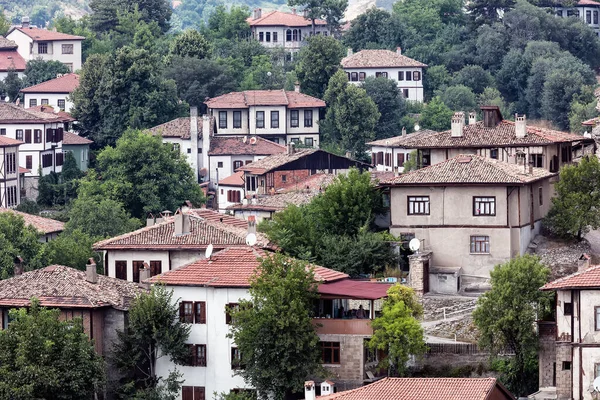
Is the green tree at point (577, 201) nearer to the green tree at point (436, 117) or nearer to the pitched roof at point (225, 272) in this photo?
the pitched roof at point (225, 272)

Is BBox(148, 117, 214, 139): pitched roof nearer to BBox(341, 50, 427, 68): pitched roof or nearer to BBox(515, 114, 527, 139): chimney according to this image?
BBox(341, 50, 427, 68): pitched roof

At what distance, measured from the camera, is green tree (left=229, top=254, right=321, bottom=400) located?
65562mm

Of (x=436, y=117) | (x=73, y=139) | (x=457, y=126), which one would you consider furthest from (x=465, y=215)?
(x=436, y=117)

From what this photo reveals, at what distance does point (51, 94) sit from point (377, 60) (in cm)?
2239

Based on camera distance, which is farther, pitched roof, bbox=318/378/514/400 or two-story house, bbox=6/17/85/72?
two-story house, bbox=6/17/85/72

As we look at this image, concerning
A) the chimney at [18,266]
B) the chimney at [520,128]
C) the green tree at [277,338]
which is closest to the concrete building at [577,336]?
the green tree at [277,338]

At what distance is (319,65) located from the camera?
128 metres

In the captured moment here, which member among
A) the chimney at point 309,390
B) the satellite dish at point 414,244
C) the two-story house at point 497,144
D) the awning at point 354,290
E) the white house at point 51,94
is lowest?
the chimney at point 309,390

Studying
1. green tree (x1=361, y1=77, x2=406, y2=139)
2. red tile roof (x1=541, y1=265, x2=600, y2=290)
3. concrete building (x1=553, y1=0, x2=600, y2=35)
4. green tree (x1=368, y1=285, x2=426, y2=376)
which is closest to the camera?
red tile roof (x1=541, y1=265, x2=600, y2=290)

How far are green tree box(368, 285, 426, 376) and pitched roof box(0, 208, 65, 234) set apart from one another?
29590 millimetres

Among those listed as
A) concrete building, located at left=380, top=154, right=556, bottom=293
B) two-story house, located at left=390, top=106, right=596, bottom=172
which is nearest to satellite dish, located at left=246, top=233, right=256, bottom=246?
concrete building, located at left=380, top=154, right=556, bottom=293

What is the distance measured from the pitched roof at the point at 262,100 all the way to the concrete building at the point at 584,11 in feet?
116

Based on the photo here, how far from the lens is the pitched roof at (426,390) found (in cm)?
5734

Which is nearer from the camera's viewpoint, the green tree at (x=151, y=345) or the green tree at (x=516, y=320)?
the green tree at (x=516, y=320)
